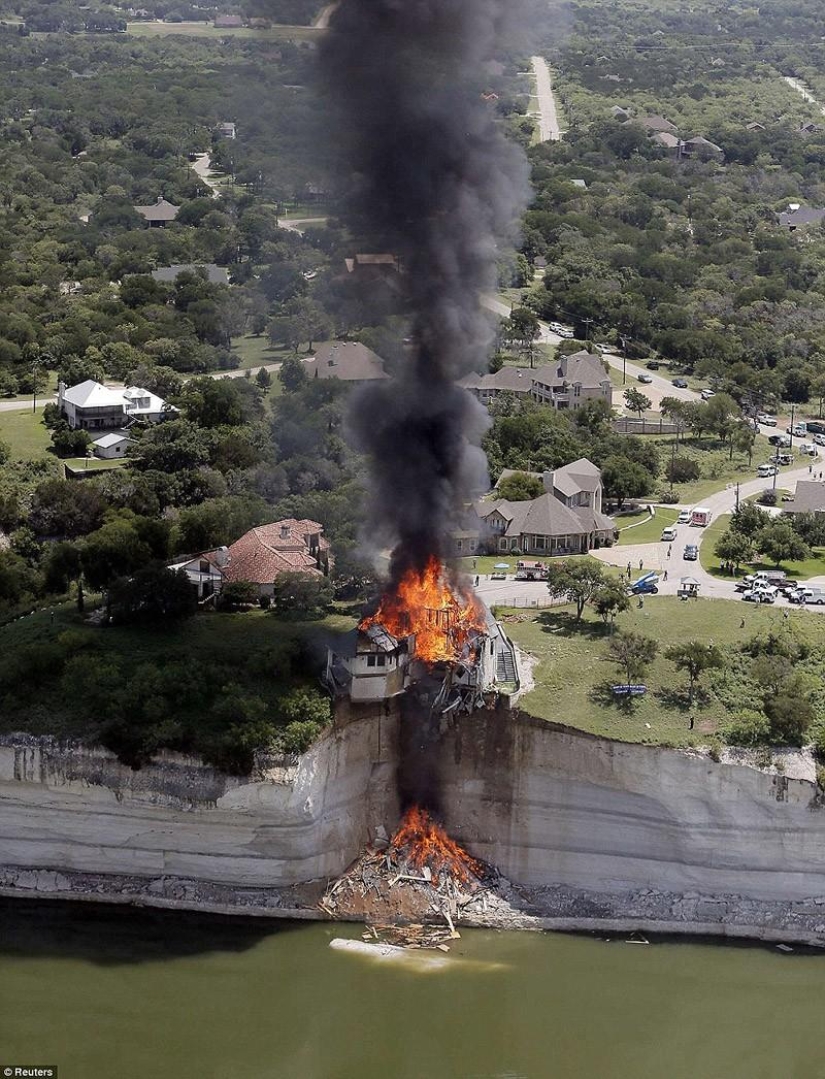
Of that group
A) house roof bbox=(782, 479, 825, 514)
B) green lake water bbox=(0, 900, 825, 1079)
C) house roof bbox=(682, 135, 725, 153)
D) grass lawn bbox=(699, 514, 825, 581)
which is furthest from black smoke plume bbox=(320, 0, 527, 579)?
house roof bbox=(682, 135, 725, 153)

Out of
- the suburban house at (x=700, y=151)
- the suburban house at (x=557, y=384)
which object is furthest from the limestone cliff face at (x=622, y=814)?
the suburban house at (x=700, y=151)

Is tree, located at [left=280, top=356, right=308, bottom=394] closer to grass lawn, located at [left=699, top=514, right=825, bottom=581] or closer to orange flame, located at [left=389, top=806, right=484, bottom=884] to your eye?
grass lawn, located at [left=699, top=514, right=825, bottom=581]

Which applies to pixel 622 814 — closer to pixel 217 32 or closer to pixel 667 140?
pixel 217 32

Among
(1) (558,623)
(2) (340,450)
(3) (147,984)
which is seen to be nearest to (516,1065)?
(3) (147,984)

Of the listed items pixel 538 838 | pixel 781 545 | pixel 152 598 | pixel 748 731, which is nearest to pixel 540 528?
pixel 781 545

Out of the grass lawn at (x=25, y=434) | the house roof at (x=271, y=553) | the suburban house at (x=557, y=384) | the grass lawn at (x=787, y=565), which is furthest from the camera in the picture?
the suburban house at (x=557, y=384)

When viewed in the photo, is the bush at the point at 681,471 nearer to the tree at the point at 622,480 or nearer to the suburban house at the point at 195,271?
the tree at the point at 622,480
